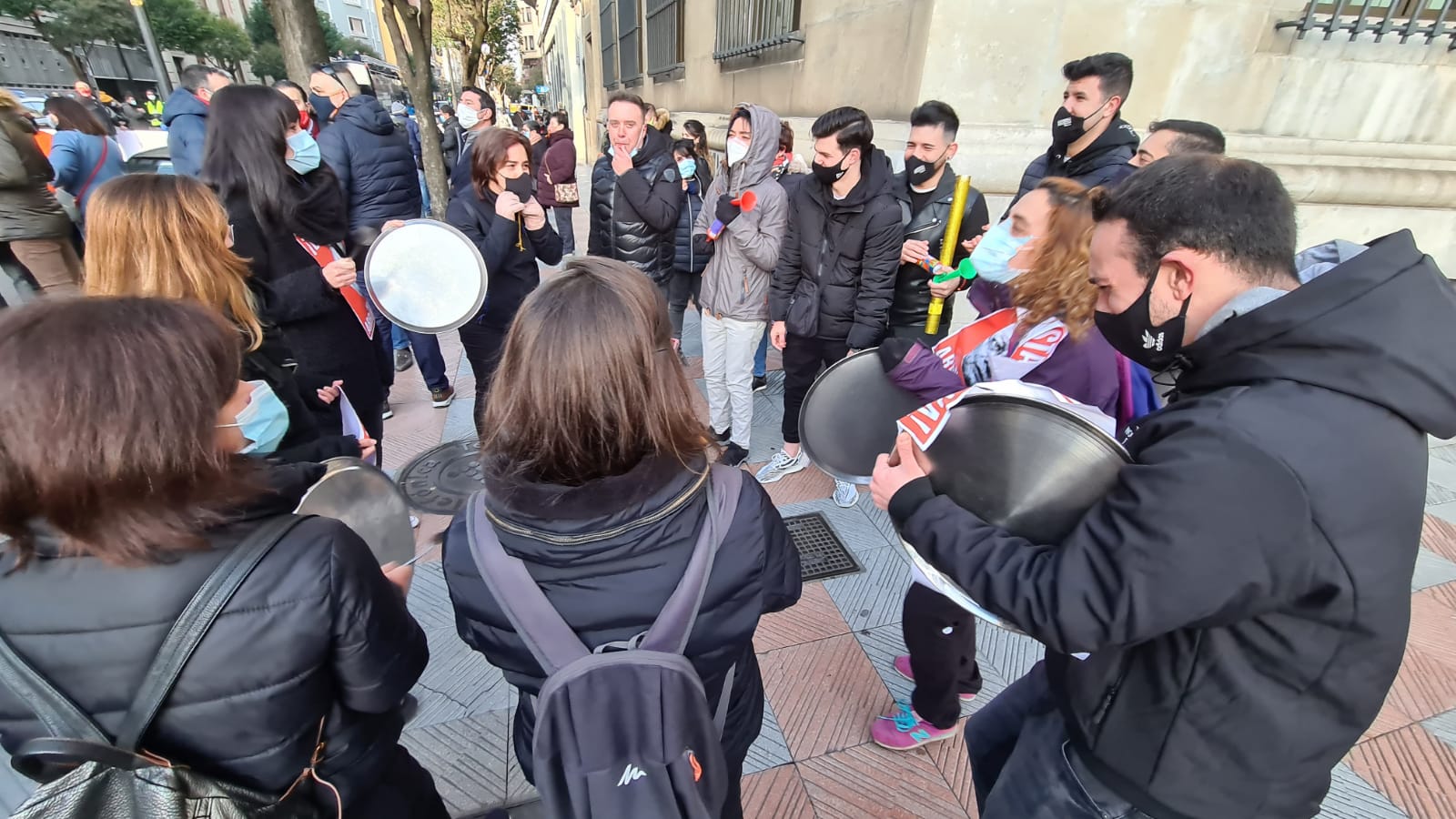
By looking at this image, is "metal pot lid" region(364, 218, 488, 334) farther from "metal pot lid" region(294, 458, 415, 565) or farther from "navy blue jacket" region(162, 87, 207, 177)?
"navy blue jacket" region(162, 87, 207, 177)

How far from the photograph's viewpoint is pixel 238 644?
39.8 inches

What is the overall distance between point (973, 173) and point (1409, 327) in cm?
404

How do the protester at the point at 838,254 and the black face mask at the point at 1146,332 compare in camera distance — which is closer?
the black face mask at the point at 1146,332

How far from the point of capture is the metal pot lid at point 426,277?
9.76 ft

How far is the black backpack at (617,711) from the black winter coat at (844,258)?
2.45m

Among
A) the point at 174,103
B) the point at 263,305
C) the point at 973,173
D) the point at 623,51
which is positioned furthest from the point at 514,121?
the point at 263,305

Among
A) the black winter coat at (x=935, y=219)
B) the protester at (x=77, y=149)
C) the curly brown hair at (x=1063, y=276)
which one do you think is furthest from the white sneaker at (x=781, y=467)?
the protester at (x=77, y=149)

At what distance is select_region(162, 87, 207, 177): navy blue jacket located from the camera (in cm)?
478

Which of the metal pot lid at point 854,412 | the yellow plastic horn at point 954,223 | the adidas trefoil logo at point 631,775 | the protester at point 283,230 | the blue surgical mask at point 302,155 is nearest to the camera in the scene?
the adidas trefoil logo at point 631,775

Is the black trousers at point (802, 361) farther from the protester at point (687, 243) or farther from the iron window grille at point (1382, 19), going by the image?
the iron window grille at point (1382, 19)

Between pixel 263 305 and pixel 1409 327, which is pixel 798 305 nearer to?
pixel 263 305

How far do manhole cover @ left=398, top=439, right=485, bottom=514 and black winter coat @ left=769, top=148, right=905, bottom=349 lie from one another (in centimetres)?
207

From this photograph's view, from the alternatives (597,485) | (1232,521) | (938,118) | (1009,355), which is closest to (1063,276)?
(1009,355)

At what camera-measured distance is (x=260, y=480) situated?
1146 mm
